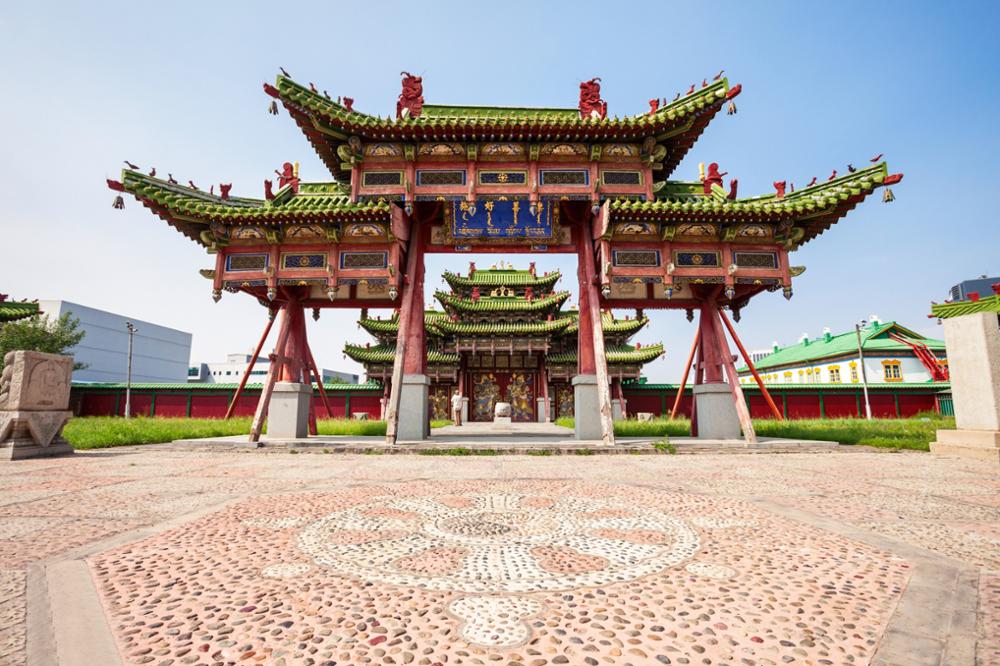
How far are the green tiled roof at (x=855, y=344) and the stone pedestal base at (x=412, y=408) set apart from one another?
37.6 m

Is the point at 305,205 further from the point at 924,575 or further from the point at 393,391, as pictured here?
the point at 924,575

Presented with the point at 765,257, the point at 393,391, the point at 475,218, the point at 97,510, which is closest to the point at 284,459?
the point at 393,391

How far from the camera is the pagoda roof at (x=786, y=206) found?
9.13 m

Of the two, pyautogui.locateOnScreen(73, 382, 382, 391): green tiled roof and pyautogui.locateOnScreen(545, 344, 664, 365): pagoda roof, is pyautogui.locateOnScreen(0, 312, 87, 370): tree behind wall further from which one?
pyautogui.locateOnScreen(545, 344, 664, 365): pagoda roof

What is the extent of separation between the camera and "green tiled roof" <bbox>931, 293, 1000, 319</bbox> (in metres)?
9.79

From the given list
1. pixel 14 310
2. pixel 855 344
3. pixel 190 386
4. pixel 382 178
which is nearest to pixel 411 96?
pixel 382 178

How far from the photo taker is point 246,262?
33.9 feet

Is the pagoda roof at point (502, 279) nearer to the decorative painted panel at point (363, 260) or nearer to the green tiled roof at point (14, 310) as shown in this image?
the decorative painted panel at point (363, 260)

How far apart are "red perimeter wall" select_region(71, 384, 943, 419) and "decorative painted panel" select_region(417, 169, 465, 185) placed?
17.2m

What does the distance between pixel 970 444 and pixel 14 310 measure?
3786cm

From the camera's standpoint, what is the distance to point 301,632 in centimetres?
165

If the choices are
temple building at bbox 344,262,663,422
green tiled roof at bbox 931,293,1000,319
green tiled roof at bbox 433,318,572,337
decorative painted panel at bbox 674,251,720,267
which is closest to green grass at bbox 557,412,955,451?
green tiled roof at bbox 931,293,1000,319

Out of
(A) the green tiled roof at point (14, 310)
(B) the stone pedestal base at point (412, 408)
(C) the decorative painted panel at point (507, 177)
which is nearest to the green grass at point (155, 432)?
(B) the stone pedestal base at point (412, 408)

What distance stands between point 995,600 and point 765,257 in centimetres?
959
